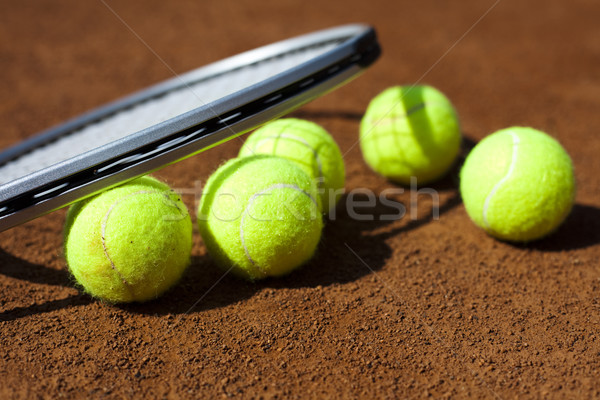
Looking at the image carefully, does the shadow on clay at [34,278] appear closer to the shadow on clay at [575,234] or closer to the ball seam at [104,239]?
the ball seam at [104,239]

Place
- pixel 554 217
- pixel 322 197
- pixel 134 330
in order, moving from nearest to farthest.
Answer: pixel 134 330 < pixel 554 217 < pixel 322 197

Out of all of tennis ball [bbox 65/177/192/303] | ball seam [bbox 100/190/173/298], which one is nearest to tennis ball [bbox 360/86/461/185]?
tennis ball [bbox 65/177/192/303]

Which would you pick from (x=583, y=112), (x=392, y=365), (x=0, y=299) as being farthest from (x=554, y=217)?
(x=0, y=299)

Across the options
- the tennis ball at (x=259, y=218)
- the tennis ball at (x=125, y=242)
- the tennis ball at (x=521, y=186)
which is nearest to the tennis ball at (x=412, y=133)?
the tennis ball at (x=521, y=186)

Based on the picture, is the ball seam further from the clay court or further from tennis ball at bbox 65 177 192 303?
the clay court

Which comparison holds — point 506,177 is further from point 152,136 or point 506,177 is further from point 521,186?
point 152,136

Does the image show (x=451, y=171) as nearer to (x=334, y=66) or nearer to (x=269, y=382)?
(x=334, y=66)
